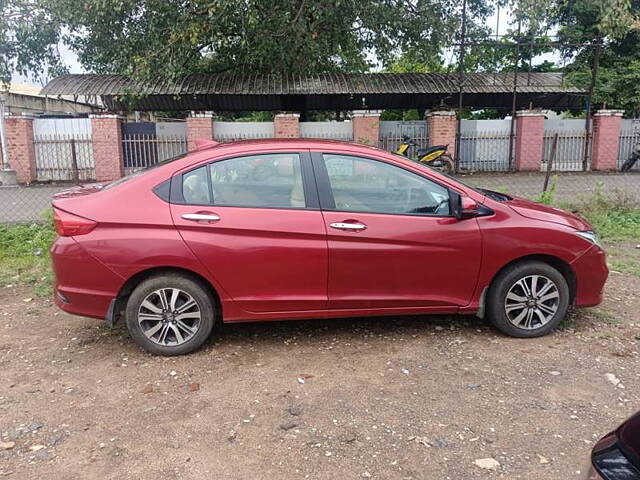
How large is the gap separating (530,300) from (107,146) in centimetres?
1473

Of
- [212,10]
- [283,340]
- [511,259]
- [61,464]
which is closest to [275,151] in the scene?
[283,340]

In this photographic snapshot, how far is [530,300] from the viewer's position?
4.40 meters

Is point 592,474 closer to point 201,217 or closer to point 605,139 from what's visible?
point 201,217

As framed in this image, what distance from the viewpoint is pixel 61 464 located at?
2.92 metres

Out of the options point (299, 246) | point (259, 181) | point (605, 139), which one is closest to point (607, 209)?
point (299, 246)

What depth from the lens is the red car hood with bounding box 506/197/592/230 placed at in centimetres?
440

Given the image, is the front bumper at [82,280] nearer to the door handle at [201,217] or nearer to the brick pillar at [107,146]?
the door handle at [201,217]

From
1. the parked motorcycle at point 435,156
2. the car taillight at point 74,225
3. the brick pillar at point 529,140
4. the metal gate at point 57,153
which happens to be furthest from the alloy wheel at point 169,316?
the brick pillar at point 529,140

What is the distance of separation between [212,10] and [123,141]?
7155mm

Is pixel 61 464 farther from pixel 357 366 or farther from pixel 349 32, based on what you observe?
pixel 349 32

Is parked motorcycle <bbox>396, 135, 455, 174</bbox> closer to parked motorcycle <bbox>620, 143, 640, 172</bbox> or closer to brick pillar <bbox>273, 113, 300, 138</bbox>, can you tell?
brick pillar <bbox>273, 113, 300, 138</bbox>

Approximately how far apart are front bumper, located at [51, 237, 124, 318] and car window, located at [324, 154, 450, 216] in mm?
1781

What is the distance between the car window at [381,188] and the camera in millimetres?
4219

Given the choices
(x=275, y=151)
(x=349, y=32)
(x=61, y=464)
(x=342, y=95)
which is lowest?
(x=61, y=464)
